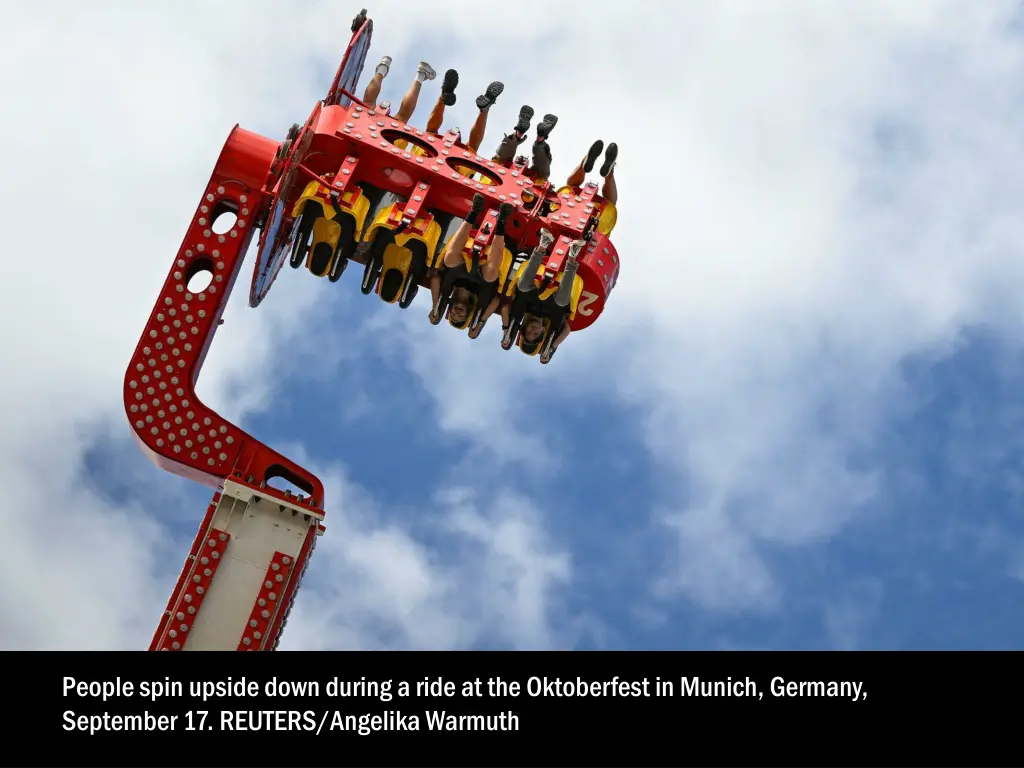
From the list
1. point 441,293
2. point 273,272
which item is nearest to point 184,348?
point 273,272

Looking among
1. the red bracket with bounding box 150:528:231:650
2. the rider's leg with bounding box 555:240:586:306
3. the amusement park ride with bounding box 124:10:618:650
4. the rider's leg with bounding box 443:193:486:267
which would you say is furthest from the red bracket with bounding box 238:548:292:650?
the rider's leg with bounding box 555:240:586:306

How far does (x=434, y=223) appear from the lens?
1691 cm

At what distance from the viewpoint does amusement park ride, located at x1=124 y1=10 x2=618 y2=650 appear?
15.8m

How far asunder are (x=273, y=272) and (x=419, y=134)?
2752 millimetres

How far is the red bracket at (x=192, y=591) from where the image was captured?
1530 centimetres

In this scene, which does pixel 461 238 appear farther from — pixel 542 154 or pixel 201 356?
pixel 201 356

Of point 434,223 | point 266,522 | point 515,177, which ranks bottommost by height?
point 266,522

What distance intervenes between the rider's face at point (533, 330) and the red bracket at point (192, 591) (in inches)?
187

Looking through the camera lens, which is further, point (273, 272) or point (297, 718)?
point (273, 272)

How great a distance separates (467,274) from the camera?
16.9 m

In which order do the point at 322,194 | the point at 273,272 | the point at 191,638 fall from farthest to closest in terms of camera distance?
the point at 273,272
the point at 322,194
the point at 191,638

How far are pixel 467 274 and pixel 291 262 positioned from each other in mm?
2339

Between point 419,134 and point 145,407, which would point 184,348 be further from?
point 419,134

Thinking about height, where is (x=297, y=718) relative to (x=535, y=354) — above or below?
below
